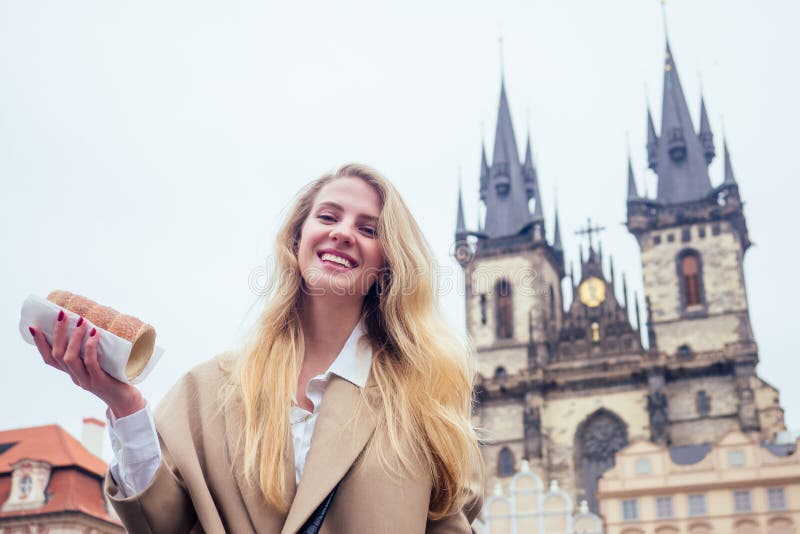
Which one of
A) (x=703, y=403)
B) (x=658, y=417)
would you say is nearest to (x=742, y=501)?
(x=658, y=417)

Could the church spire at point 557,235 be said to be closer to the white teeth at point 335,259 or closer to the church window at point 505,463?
the church window at point 505,463

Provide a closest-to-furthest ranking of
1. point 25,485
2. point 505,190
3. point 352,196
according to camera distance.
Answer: point 352,196 < point 25,485 < point 505,190

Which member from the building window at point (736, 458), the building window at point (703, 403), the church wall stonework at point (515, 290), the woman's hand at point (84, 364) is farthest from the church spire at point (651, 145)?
the woman's hand at point (84, 364)

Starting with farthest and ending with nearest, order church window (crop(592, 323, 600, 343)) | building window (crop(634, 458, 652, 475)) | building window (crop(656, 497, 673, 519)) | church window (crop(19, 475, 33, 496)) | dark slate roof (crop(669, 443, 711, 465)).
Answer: church window (crop(592, 323, 600, 343)) → dark slate roof (crop(669, 443, 711, 465)) → building window (crop(634, 458, 652, 475)) → building window (crop(656, 497, 673, 519)) → church window (crop(19, 475, 33, 496))

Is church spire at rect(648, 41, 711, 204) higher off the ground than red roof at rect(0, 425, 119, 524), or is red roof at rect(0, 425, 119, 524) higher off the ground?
church spire at rect(648, 41, 711, 204)

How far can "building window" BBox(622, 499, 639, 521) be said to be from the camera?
28.8 meters

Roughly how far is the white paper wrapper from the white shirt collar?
23.9 inches

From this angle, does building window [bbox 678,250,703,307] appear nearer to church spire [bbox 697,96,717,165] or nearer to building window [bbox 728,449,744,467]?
church spire [bbox 697,96,717,165]

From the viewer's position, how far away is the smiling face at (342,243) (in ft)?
8.13

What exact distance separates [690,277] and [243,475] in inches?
1666

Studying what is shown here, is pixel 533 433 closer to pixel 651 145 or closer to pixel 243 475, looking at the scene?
pixel 651 145

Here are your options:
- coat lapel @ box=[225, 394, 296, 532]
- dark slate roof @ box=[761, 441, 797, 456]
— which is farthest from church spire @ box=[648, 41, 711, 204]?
coat lapel @ box=[225, 394, 296, 532]

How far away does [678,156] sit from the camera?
46281 millimetres

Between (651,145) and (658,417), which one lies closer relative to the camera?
(658,417)
